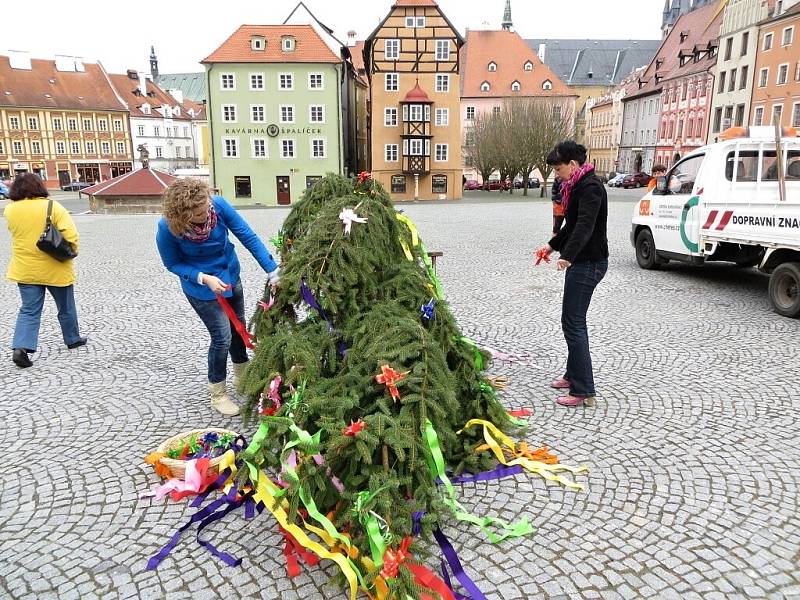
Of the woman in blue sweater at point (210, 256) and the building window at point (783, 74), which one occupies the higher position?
the building window at point (783, 74)

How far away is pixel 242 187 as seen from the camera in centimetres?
4362

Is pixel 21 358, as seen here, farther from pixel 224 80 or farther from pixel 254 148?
pixel 224 80

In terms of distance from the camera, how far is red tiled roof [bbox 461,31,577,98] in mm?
62906

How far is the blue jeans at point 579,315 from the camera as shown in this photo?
15.8 feet

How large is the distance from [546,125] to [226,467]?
4244cm

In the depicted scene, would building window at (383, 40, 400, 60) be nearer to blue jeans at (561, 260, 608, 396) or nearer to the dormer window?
the dormer window

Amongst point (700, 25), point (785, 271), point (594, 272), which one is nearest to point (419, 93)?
point (700, 25)

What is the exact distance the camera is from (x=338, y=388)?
333 centimetres

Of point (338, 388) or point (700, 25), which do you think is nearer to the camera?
point (338, 388)

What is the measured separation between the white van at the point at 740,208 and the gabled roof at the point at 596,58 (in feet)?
283

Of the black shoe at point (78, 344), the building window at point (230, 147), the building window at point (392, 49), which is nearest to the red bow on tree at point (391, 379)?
the black shoe at point (78, 344)

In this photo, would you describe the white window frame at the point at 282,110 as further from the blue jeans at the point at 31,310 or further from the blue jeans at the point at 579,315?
the blue jeans at the point at 579,315

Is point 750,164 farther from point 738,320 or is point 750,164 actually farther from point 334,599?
point 334,599

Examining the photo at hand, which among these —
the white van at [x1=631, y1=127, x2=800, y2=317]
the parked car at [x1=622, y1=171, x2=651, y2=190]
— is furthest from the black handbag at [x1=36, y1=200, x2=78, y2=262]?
the parked car at [x1=622, y1=171, x2=651, y2=190]
